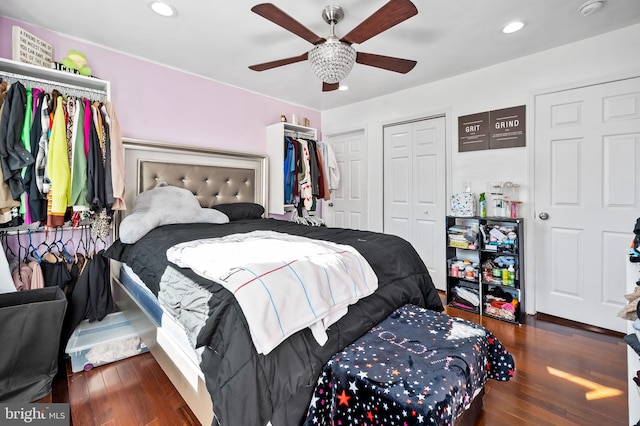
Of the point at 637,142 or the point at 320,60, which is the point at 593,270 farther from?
the point at 320,60

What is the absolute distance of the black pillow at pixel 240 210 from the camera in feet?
9.72

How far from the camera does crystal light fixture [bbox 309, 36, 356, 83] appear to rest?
180cm

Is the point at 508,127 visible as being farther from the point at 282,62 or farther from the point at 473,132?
the point at 282,62

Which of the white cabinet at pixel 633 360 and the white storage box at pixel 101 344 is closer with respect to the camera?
the white cabinet at pixel 633 360

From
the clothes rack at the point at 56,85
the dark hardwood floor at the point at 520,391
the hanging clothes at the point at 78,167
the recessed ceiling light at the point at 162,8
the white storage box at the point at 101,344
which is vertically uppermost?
the recessed ceiling light at the point at 162,8

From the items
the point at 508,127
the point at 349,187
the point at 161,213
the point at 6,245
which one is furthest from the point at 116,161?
the point at 508,127

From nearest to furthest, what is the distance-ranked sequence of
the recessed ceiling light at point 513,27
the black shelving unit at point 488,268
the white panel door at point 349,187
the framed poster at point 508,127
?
1. the recessed ceiling light at point 513,27
2. the black shelving unit at point 488,268
3. the framed poster at point 508,127
4. the white panel door at point 349,187

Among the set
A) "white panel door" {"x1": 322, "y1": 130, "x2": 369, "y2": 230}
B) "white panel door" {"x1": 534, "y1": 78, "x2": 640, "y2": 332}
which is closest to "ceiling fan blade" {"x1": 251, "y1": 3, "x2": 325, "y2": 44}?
"white panel door" {"x1": 534, "y1": 78, "x2": 640, "y2": 332}

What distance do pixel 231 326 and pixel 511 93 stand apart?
10.3 feet

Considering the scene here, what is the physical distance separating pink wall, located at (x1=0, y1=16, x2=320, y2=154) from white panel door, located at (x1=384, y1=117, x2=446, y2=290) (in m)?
1.63

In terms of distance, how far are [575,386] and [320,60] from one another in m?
2.40

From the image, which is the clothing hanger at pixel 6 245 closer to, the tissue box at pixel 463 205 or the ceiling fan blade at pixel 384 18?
the ceiling fan blade at pixel 384 18

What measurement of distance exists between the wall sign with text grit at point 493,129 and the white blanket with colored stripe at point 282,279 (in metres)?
2.23

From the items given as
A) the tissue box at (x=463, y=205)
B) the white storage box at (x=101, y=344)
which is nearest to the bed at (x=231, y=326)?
the white storage box at (x=101, y=344)
